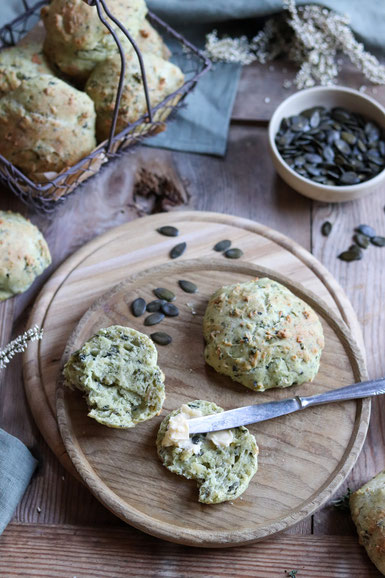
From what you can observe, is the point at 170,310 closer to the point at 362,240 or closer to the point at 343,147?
the point at 362,240

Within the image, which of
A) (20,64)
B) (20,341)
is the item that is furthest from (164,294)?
(20,64)

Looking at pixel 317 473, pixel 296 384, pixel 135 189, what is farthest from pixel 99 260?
pixel 317 473

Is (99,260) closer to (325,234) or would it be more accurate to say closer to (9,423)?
(9,423)

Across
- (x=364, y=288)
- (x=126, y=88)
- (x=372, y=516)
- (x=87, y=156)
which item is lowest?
(x=372, y=516)

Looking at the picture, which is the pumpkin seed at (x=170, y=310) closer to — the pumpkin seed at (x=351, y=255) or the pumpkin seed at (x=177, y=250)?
the pumpkin seed at (x=177, y=250)

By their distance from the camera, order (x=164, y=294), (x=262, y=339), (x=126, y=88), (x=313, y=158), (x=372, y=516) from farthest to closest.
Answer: (x=313, y=158) < (x=126, y=88) < (x=164, y=294) < (x=262, y=339) < (x=372, y=516)

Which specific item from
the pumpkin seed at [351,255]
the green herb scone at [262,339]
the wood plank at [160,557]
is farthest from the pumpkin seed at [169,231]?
the wood plank at [160,557]

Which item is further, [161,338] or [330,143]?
[330,143]
